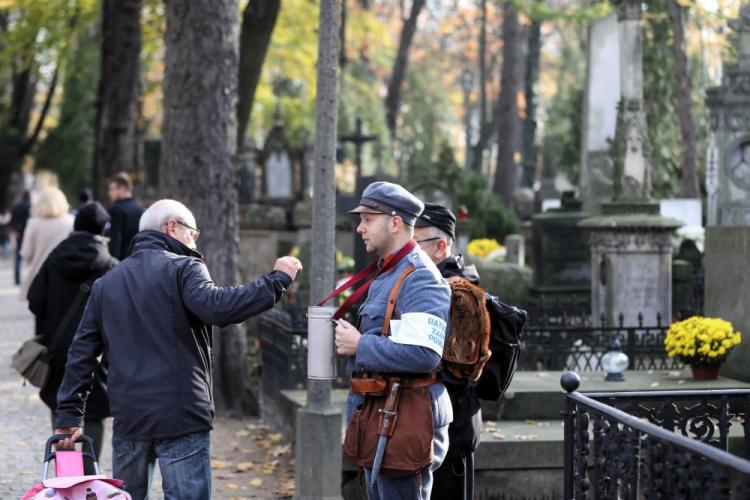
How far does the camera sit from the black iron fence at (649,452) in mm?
4559

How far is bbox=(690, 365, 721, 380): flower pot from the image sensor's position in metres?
10.6

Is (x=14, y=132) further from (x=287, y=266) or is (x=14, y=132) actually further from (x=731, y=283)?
(x=287, y=266)

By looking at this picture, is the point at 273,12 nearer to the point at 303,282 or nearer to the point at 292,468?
the point at 303,282

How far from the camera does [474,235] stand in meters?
31.5

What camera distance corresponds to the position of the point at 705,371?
1065 centimetres

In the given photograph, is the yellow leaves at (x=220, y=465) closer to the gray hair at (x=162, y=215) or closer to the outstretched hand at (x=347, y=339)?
the gray hair at (x=162, y=215)

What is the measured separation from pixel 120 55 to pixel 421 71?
41431mm

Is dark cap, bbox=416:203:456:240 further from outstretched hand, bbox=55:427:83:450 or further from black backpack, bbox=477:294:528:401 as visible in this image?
outstretched hand, bbox=55:427:83:450

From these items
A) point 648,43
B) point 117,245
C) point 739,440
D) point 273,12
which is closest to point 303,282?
point 273,12

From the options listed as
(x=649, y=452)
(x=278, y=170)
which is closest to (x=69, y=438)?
(x=649, y=452)

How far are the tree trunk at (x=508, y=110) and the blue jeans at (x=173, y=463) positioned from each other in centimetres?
3536

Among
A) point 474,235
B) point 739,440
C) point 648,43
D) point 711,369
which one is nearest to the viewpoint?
point 739,440

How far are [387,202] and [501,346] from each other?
1193 mm

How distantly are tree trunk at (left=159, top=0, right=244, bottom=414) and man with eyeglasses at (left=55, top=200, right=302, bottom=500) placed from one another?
6450 millimetres
